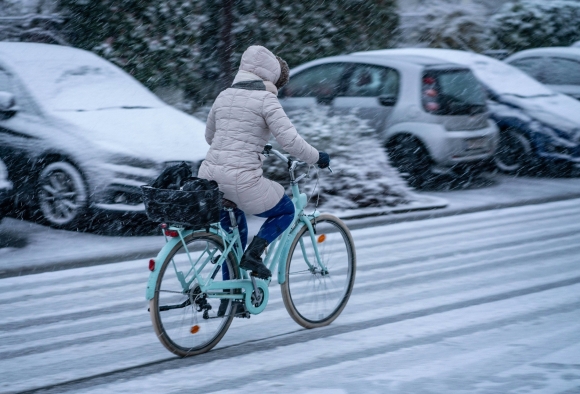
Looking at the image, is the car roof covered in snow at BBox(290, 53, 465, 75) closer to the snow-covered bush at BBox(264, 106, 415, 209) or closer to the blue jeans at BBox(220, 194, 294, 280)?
the snow-covered bush at BBox(264, 106, 415, 209)

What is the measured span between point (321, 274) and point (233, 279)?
0.81m

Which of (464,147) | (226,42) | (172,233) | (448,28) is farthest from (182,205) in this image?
(448,28)

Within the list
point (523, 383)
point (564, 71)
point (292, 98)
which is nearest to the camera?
point (523, 383)

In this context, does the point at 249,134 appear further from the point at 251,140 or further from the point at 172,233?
the point at 172,233

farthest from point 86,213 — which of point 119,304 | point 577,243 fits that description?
point 577,243

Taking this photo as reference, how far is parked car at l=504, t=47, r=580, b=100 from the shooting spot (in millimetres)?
15508

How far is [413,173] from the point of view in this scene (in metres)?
12.2

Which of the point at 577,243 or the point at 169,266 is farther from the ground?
the point at 169,266

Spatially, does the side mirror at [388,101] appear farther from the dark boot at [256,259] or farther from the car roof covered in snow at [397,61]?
the dark boot at [256,259]

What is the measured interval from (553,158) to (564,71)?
294 centimetres

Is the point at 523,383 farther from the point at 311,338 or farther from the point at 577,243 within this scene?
the point at 577,243

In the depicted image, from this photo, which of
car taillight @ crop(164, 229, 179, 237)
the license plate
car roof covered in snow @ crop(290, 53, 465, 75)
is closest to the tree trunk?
car roof covered in snow @ crop(290, 53, 465, 75)

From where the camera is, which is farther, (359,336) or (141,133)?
(141,133)

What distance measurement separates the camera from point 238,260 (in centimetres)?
564
